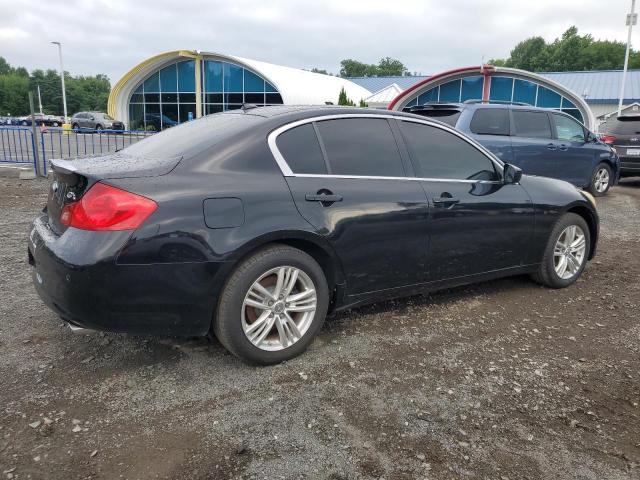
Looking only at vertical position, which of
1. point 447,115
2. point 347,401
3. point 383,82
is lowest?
point 347,401

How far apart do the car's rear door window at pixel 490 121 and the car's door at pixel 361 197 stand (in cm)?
529

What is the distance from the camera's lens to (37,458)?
2422 millimetres

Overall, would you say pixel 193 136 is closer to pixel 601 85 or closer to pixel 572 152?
pixel 572 152

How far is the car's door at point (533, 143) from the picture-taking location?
918cm

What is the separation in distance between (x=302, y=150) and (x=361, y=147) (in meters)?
0.49

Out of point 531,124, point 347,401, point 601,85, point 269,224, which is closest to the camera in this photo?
point 347,401

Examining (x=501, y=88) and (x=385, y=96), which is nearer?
(x=501, y=88)

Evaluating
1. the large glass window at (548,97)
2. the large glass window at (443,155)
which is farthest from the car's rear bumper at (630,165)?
the large glass window at (548,97)

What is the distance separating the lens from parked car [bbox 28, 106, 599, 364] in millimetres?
2846

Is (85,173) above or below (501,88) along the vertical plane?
below

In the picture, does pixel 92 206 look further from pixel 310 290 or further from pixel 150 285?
pixel 310 290

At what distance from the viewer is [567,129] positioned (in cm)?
1004

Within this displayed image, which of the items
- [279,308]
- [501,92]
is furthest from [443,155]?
[501,92]

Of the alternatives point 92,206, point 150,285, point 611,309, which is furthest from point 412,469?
point 611,309
